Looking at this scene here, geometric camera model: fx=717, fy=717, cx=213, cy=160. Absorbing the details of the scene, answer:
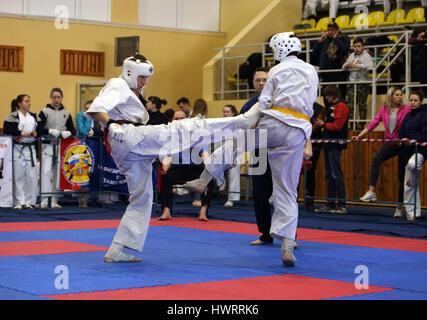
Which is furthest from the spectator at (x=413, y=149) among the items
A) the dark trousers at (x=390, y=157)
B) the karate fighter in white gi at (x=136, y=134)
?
the karate fighter in white gi at (x=136, y=134)

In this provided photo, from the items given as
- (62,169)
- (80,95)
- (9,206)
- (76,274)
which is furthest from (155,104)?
(76,274)

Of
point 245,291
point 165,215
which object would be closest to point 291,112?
point 245,291

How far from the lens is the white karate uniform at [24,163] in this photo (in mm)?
10367

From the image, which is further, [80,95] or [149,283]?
[80,95]

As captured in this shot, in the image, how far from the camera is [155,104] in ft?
38.7

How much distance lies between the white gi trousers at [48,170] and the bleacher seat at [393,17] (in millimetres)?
7768

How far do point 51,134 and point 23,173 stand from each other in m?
0.70

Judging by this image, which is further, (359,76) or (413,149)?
(359,76)

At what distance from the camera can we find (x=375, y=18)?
1556 centimetres

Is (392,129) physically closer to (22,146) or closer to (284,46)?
(284,46)

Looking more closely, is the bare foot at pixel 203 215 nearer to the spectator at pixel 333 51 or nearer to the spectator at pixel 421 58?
the spectator at pixel 333 51

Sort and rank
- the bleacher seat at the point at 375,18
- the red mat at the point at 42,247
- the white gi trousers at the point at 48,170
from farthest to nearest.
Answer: the bleacher seat at the point at 375,18
the white gi trousers at the point at 48,170
the red mat at the point at 42,247

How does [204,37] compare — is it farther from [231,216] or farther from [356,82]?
[231,216]

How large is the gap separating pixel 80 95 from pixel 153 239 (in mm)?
8658
